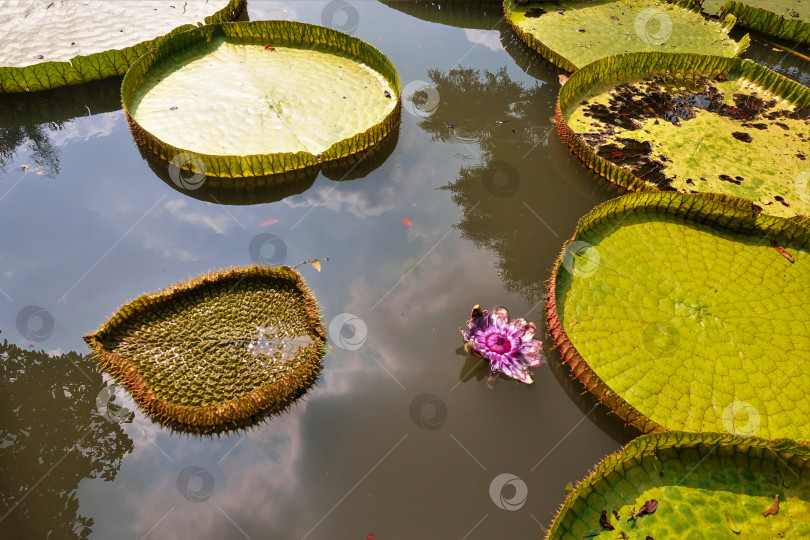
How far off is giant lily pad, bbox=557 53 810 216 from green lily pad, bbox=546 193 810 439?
497 mm

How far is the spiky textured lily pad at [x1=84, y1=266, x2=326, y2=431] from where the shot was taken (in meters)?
3.91

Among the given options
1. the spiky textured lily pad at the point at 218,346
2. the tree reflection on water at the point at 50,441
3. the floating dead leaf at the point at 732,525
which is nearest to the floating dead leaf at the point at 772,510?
the floating dead leaf at the point at 732,525

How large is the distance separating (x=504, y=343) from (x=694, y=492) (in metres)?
1.67

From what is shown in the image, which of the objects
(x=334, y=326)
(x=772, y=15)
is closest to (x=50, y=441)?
(x=334, y=326)

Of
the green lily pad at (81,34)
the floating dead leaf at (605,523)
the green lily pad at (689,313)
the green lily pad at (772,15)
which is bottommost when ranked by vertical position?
the floating dead leaf at (605,523)

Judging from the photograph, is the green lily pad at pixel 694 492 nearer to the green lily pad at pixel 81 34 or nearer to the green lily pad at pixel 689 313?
the green lily pad at pixel 689 313

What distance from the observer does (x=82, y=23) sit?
706 cm

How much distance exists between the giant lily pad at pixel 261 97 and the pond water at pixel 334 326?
1.13ft

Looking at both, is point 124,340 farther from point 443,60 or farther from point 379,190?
point 443,60

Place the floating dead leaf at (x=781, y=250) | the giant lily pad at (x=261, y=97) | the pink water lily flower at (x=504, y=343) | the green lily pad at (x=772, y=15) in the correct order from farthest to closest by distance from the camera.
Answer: the green lily pad at (x=772, y=15), the giant lily pad at (x=261, y=97), the floating dead leaf at (x=781, y=250), the pink water lily flower at (x=504, y=343)

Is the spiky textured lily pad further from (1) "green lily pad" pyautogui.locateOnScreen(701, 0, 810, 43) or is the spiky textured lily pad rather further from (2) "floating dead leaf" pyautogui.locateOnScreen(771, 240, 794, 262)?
(1) "green lily pad" pyautogui.locateOnScreen(701, 0, 810, 43)

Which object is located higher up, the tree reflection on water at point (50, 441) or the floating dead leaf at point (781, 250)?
the floating dead leaf at point (781, 250)

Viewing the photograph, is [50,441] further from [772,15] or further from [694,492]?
[772,15]

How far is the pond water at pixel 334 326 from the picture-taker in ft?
11.6
